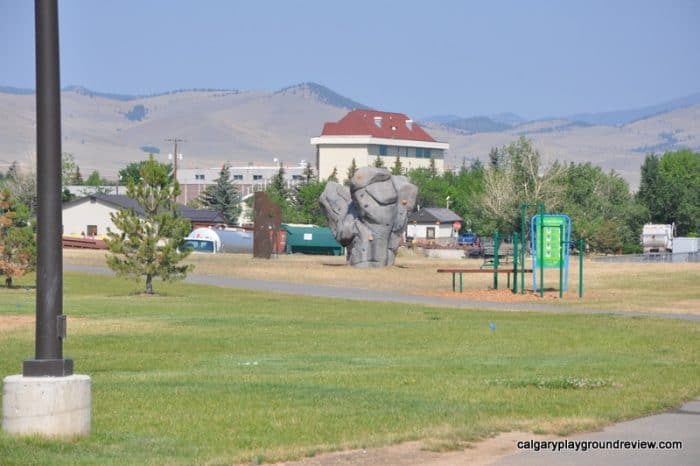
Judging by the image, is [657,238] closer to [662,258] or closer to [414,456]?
[662,258]

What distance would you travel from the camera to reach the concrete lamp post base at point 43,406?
1141 cm

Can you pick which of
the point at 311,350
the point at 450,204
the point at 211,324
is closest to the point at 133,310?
the point at 211,324

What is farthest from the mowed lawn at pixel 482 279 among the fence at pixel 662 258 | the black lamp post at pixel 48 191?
the black lamp post at pixel 48 191

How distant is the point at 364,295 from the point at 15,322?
1789cm

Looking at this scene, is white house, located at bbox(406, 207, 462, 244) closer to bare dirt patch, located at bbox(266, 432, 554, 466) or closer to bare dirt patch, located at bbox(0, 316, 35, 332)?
bare dirt patch, located at bbox(0, 316, 35, 332)

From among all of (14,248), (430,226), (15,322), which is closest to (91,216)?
(430,226)

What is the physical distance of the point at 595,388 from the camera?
15945 millimetres

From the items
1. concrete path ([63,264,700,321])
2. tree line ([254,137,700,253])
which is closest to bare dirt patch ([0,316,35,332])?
Result: concrete path ([63,264,700,321])

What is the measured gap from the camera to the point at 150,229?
4400cm

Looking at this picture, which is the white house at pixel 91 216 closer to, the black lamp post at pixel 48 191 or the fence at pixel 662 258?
the fence at pixel 662 258

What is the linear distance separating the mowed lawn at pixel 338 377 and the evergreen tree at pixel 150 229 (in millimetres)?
10561

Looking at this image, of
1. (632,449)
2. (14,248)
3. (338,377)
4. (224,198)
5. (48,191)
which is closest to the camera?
(632,449)

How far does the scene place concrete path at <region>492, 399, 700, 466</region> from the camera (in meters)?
10.9

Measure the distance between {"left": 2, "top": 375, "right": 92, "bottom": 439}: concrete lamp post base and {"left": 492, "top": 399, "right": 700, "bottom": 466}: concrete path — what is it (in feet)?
12.1
